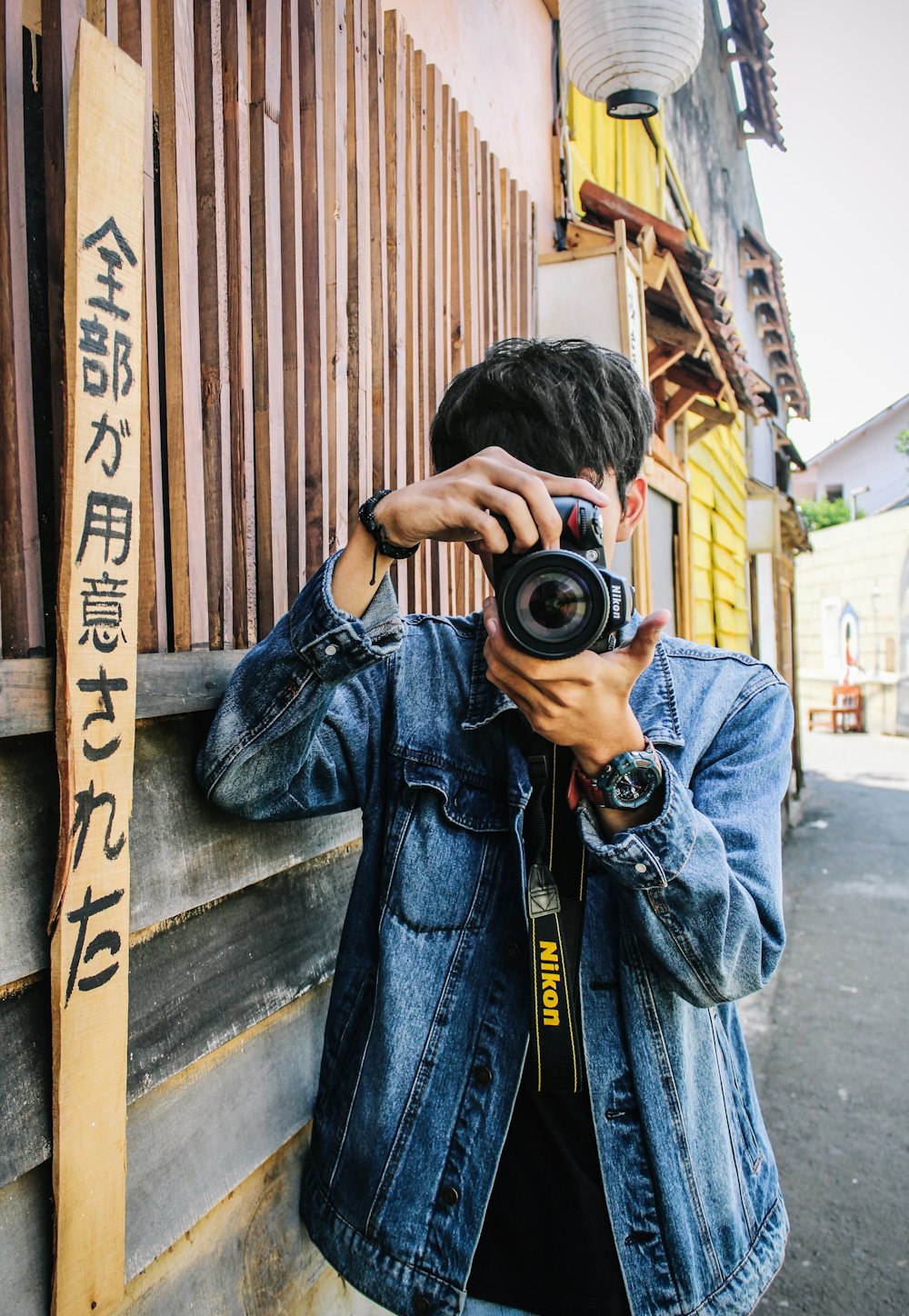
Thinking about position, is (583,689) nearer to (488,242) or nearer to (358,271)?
(358,271)

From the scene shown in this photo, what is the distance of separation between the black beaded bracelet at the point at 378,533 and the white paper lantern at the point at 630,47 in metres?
3.00

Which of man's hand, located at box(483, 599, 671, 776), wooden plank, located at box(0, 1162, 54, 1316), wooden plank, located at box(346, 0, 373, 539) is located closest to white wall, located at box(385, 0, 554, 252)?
wooden plank, located at box(346, 0, 373, 539)

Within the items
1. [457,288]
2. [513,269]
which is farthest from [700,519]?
[457,288]

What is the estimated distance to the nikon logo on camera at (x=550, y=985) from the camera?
46.8 inches

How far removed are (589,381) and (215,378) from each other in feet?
1.86

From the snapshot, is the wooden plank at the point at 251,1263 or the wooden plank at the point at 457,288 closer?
the wooden plank at the point at 251,1263

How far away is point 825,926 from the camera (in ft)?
21.1

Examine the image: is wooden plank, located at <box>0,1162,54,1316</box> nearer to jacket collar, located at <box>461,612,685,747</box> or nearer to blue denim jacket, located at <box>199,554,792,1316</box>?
blue denim jacket, located at <box>199,554,792,1316</box>

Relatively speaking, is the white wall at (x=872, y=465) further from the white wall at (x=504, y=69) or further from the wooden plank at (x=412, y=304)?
the wooden plank at (x=412, y=304)

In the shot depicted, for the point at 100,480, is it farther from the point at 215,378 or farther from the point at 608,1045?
the point at 608,1045

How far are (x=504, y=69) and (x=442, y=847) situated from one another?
338cm

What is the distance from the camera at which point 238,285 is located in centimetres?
142

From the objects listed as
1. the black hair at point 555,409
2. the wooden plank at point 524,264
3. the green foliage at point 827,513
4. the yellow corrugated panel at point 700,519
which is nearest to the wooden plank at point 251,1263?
the black hair at point 555,409

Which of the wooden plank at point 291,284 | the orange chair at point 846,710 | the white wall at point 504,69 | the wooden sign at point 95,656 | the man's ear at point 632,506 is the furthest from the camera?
the orange chair at point 846,710
